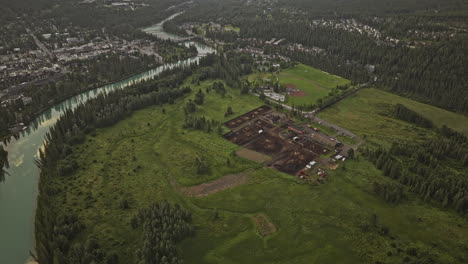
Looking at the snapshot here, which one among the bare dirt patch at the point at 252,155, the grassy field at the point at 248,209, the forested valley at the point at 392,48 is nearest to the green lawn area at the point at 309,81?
the forested valley at the point at 392,48

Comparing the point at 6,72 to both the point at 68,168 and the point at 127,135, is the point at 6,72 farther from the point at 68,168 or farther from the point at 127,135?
the point at 68,168

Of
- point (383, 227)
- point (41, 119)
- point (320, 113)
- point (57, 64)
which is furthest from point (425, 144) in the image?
point (57, 64)

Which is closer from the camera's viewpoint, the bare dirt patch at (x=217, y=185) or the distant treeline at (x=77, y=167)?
the distant treeline at (x=77, y=167)

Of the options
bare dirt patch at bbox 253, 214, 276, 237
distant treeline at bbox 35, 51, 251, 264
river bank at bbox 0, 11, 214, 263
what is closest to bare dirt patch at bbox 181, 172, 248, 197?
distant treeline at bbox 35, 51, 251, 264

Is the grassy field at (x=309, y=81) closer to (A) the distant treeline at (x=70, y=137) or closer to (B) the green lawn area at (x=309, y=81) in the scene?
(B) the green lawn area at (x=309, y=81)

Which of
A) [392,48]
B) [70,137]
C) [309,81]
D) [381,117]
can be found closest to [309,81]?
[309,81]
